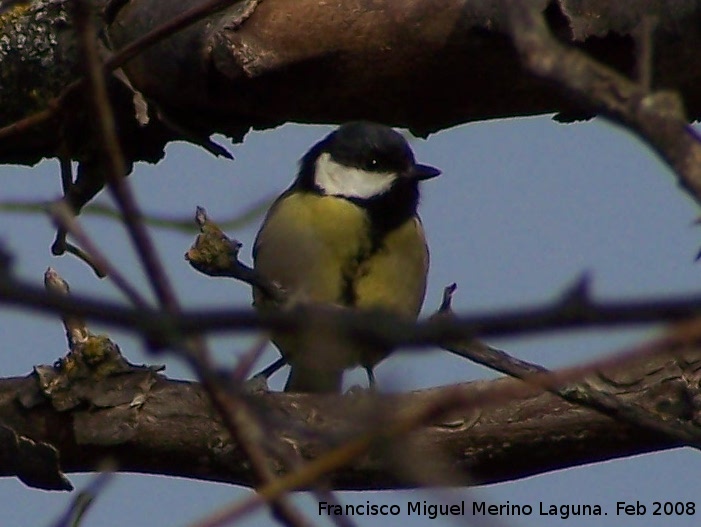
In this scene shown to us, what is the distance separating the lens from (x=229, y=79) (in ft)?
7.48

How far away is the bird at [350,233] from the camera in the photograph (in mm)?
3162

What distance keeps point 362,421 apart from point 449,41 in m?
1.57

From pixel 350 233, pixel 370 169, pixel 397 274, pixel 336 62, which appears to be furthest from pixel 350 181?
pixel 336 62

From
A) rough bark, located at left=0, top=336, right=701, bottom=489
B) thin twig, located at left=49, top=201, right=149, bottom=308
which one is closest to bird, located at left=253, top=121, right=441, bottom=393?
rough bark, located at left=0, top=336, right=701, bottom=489

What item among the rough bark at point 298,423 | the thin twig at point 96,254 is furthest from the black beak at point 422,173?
the thin twig at point 96,254

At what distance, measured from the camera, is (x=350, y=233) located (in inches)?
128

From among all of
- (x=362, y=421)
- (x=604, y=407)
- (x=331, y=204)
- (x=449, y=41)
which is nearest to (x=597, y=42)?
(x=449, y=41)

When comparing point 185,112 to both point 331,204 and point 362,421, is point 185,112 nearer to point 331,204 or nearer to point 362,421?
point 331,204

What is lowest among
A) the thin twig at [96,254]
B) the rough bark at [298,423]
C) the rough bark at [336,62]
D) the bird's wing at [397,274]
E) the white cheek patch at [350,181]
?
the thin twig at [96,254]

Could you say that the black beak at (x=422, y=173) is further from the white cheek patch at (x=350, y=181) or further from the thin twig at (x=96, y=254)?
the thin twig at (x=96, y=254)

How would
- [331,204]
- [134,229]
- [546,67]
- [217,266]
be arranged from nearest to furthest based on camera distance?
[134,229]
[546,67]
[217,266]
[331,204]

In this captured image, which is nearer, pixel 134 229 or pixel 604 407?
pixel 134 229

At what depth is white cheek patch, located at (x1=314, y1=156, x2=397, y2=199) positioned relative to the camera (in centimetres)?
344

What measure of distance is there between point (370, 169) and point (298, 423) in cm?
155
